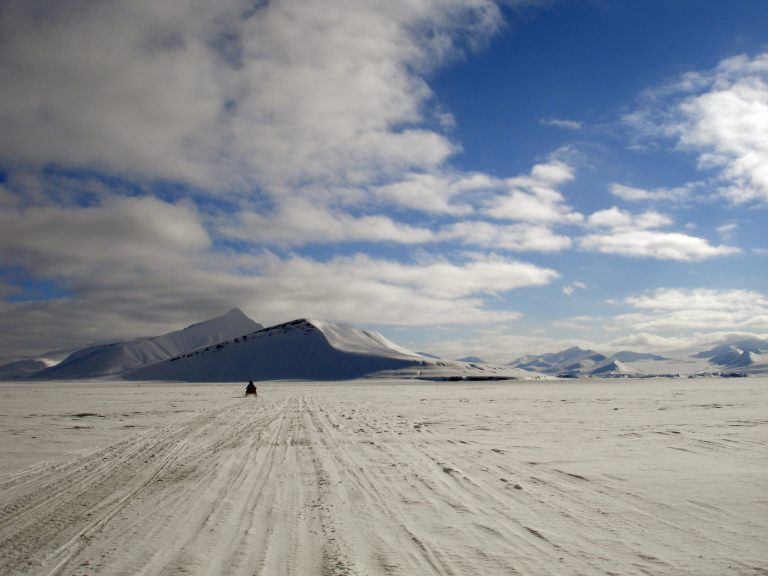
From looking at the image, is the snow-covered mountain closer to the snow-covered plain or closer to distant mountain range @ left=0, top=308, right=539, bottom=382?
distant mountain range @ left=0, top=308, right=539, bottom=382

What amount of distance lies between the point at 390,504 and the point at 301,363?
171917mm

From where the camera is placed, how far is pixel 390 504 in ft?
24.1

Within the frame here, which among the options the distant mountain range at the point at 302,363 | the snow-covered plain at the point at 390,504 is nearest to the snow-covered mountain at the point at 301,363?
the distant mountain range at the point at 302,363

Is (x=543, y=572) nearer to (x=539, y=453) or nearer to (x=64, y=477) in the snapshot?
(x=539, y=453)

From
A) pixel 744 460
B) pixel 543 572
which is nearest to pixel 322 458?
pixel 543 572

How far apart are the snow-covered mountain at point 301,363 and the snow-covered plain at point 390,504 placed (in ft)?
434

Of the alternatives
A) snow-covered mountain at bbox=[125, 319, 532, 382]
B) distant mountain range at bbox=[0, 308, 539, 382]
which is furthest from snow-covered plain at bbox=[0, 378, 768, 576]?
→ distant mountain range at bbox=[0, 308, 539, 382]

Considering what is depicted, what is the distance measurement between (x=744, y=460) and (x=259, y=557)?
9838 mm

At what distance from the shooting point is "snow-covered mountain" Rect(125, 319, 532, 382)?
158500mm

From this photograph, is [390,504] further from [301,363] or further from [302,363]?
[301,363]

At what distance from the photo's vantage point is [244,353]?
188875 mm

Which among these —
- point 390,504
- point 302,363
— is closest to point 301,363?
point 302,363

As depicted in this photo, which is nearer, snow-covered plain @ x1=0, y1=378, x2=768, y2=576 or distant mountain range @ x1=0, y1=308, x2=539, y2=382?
snow-covered plain @ x1=0, y1=378, x2=768, y2=576

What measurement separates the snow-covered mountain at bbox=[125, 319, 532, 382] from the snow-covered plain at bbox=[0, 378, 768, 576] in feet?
434
